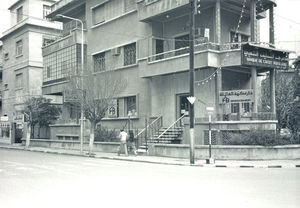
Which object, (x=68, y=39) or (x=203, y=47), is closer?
(x=203, y=47)

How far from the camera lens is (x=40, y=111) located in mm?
34781

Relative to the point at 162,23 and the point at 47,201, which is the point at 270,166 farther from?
the point at 162,23

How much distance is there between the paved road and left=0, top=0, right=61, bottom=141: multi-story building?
29.3 metres

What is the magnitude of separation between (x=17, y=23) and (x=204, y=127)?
31.9 m

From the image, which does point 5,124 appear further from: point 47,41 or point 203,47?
point 203,47

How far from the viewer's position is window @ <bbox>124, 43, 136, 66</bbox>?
2968 cm

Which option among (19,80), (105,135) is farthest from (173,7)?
(19,80)

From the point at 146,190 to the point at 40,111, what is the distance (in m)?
26.7

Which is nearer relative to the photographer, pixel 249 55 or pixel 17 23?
pixel 249 55

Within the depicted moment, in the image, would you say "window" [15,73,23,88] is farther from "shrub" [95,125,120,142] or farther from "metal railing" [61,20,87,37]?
"shrub" [95,125,120,142]

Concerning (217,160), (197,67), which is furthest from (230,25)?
(217,160)

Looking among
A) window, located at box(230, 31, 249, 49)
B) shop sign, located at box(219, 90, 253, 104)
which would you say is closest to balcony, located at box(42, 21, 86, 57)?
window, located at box(230, 31, 249, 49)

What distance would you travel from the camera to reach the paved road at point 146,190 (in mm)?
8484

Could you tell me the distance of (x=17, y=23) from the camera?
148 ft
